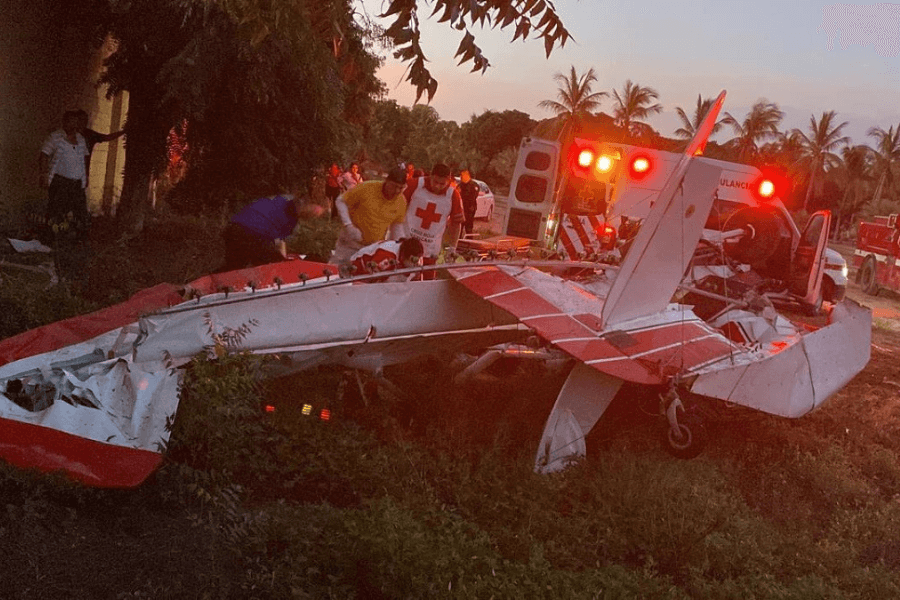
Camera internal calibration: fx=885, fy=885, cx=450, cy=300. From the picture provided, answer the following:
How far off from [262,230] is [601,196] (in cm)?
518

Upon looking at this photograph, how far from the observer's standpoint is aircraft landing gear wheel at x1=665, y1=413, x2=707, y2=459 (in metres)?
6.39

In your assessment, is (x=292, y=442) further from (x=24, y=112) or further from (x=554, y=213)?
(x=24, y=112)

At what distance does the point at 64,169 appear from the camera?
31.8 feet

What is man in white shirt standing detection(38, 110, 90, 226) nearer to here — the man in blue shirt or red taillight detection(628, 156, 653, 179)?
the man in blue shirt

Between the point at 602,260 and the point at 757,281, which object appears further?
the point at 757,281

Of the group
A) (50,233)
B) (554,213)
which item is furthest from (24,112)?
(554,213)

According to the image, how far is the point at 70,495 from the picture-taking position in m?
4.38

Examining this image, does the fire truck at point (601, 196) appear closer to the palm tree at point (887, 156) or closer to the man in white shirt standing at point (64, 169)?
the man in white shirt standing at point (64, 169)

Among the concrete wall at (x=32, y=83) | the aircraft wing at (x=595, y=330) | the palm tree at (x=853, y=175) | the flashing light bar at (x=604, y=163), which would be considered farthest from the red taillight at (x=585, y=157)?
the palm tree at (x=853, y=175)

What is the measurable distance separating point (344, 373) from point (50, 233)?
4.76m

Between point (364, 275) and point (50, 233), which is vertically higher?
point (364, 275)

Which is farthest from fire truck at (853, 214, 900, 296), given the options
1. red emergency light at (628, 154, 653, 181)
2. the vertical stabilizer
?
the vertical stabilizer

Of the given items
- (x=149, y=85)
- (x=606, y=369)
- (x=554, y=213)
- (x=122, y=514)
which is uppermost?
(x=149, y=85)

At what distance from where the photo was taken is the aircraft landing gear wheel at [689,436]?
6391 millimetres
